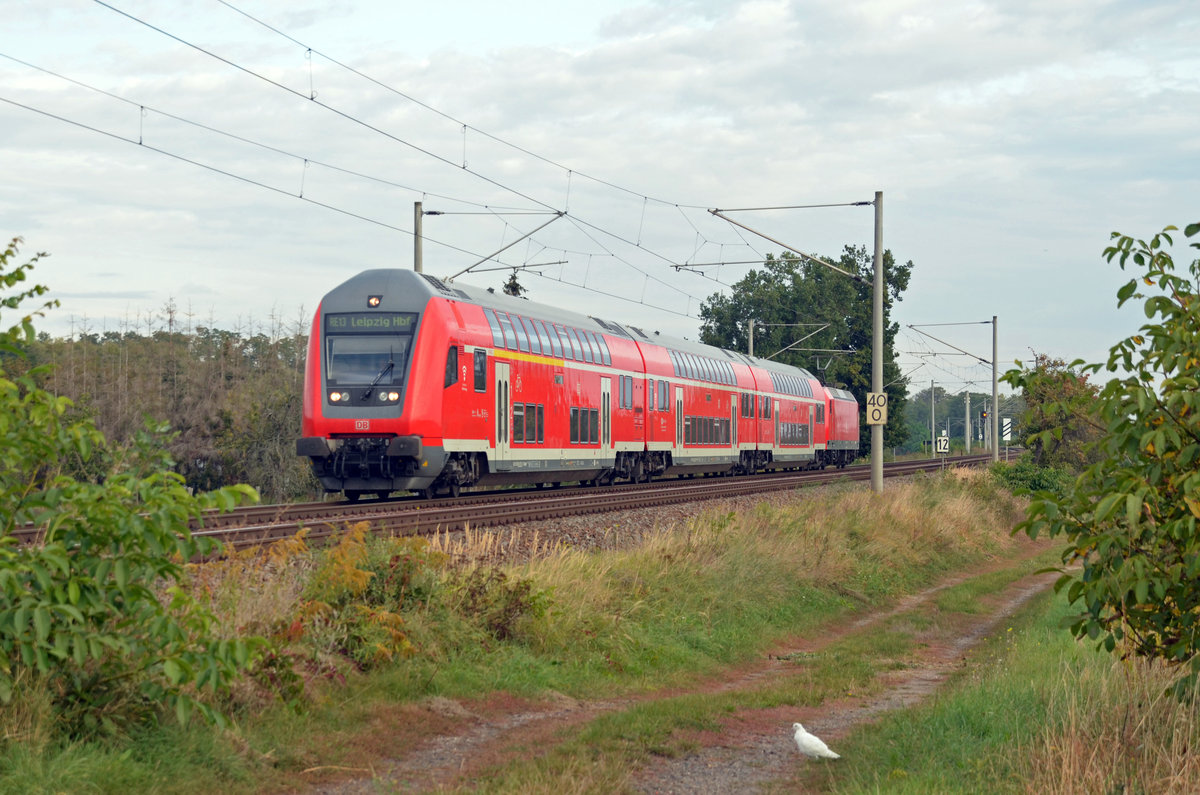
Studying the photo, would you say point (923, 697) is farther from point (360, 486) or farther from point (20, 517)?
point (360, 486)

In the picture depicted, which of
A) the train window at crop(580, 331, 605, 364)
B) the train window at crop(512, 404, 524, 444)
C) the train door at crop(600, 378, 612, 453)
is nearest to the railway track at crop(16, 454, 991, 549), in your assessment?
the train window at crop(512, 404, 524, 444)

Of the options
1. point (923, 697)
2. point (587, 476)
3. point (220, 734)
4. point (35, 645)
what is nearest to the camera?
point (35, 645)

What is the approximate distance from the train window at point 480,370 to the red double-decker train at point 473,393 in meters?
0.04

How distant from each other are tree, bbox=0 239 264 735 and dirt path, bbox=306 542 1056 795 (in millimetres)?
1128

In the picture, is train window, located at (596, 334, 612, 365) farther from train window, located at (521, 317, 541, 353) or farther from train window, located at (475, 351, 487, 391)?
train window, located at (475, 351, 487, 391)

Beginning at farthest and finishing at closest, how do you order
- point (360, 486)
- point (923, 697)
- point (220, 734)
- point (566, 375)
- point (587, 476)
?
1. point (587, 476)
2. point (566, 375)
3. point (360, 486)
4. point (923, 697)
5. point (220, 734)

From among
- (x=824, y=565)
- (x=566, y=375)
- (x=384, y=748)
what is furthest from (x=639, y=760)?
(x=566, y=375)

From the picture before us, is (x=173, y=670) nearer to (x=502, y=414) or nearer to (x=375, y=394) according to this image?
(x=375, y=394)

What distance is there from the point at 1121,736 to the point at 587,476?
2595cm

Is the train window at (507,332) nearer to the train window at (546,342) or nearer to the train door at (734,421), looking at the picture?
the train window at (546,342)

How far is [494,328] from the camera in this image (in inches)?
1006

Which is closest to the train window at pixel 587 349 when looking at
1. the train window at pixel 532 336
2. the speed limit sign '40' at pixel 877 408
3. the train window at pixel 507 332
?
the train window at pixel 532 336

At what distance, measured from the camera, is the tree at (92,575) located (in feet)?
19.1

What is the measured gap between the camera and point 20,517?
20.7 feet
